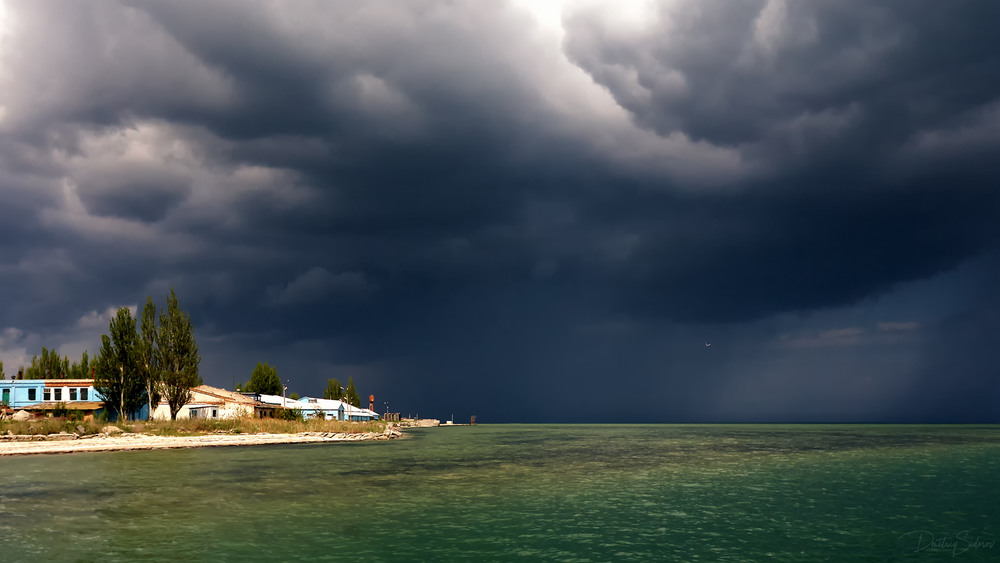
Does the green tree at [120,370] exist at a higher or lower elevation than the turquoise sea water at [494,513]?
higher

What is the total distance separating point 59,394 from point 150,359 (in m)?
22.9

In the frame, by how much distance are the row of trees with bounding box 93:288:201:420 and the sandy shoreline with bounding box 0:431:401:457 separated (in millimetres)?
9558

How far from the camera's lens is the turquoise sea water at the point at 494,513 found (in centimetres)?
2073

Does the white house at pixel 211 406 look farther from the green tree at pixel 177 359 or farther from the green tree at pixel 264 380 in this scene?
the green tree at pixel 264 380

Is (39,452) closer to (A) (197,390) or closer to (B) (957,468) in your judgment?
(A) (197,390)

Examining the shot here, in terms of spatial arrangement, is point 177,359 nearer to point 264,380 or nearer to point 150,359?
point 150,359

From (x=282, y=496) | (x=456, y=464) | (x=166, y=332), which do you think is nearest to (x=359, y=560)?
(x=282, y=496)

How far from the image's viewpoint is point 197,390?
336ft

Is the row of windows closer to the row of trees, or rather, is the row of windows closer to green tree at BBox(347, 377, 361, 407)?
the row of trees

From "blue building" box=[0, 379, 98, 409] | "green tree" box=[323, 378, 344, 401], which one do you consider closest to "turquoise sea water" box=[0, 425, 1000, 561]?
"blue building" box=[0, 379, 98, 409]

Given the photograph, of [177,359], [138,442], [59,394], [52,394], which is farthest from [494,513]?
[52,394]

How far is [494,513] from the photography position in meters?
28.2

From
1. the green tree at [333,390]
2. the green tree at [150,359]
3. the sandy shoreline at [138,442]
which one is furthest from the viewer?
the green tree at [333,390]

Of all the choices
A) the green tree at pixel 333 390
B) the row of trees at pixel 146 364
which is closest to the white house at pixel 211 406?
the row of trees at pixel 146 364
